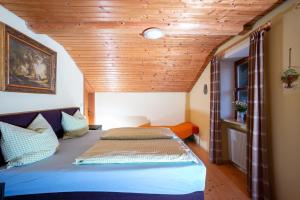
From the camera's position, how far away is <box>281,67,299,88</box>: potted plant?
173cm

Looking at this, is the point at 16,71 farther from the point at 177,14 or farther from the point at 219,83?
the point at 219,83

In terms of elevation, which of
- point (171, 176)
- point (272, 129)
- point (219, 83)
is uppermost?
point (219, 83)

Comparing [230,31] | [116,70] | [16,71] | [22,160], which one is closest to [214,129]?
[230,31]

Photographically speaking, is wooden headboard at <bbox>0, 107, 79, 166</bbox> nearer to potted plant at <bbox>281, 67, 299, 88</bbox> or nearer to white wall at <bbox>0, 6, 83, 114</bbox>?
white wall at <bbox>0, 6, 83, 114</bbox>

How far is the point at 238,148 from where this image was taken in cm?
297

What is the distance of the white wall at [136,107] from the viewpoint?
201 inches

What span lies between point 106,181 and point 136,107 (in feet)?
12.3

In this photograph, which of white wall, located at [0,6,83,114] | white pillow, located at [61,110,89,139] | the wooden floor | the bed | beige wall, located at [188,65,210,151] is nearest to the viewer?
the bed

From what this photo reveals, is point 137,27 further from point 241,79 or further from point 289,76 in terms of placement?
point 241,79

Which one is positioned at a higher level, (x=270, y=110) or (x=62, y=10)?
(x=62, y=10)

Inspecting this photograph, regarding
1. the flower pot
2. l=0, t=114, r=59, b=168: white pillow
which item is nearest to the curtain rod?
the flower pot

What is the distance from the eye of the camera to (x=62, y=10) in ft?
6.95

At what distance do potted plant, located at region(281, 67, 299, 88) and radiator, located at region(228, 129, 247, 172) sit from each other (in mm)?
1207

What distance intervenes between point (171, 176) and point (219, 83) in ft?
7.63
